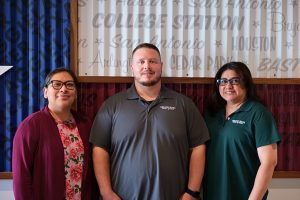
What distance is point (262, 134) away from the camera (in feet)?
5.64

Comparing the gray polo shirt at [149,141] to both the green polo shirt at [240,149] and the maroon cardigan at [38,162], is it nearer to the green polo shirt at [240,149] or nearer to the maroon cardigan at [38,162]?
the green polo shirt at [240,149]

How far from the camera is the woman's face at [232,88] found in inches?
72.2

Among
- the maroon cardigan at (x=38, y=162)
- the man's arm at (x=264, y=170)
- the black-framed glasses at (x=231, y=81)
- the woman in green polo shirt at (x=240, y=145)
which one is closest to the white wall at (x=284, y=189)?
the woman in green polo shirt at (x=240, y=145)

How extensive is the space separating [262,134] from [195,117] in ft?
1.35

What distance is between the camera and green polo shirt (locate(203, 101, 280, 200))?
175 cm

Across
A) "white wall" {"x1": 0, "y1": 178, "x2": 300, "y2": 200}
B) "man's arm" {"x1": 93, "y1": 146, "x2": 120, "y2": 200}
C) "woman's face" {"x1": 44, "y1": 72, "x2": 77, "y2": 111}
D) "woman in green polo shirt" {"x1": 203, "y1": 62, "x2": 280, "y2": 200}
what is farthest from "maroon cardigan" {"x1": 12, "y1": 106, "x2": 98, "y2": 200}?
"white wall" {"x1": 0, "y1": 178, "x2": 300, "y2": 200}

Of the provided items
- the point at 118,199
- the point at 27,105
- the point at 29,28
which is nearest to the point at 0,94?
the point at 27,105

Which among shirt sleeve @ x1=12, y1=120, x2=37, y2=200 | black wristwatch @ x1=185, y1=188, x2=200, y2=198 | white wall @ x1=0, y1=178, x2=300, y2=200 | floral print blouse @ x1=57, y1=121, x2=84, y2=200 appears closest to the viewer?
shirt sleeve @ x1=12, y1=120, x2=37, y2=200

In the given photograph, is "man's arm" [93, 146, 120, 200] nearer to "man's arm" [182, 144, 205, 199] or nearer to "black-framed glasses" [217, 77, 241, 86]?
"man's arm" [182, 144, 205, 199]

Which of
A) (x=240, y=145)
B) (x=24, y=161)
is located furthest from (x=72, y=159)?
(x=240, y=145)

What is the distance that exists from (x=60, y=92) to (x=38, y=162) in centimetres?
41

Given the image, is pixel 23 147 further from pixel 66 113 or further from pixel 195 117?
pixel 195 117

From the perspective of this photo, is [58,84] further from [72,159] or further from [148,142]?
[148,142]

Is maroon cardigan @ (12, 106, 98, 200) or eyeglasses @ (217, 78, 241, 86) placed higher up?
eyeglasses @ (217, 78, 241, 86)
